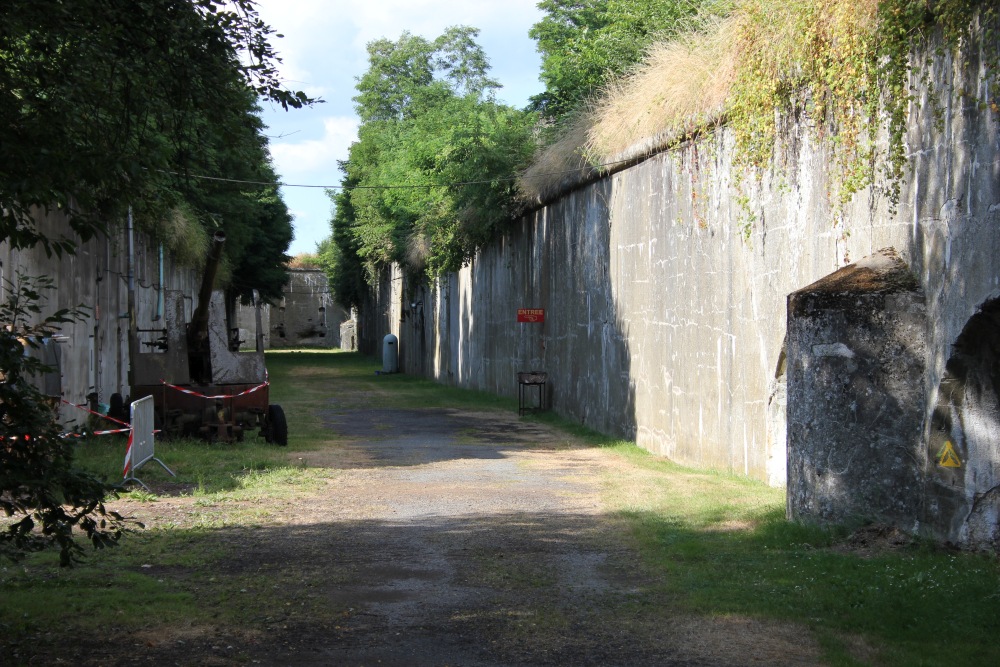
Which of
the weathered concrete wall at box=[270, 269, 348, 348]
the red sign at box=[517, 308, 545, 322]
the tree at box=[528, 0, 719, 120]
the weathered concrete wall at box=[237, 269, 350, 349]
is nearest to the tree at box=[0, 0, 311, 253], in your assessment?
the tree at box=[528, 0, 719, 120]

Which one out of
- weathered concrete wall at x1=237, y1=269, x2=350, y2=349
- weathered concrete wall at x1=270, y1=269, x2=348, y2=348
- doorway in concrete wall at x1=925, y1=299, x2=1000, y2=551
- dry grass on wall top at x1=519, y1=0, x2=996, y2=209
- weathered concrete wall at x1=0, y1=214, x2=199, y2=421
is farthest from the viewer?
weathered concrete wall at x1=270, y1=269, x2=348, y2=348

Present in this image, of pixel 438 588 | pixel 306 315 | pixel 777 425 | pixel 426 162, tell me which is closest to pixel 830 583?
pixel 438 588

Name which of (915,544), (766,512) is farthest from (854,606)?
(766,512)

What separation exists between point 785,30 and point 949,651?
5.95m

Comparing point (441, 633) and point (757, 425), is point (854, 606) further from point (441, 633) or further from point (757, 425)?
point (757, 425)

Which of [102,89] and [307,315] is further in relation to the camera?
[307,315]

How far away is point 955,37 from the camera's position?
7.15 m

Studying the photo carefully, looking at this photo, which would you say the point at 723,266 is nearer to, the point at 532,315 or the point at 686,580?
the point at 686,580

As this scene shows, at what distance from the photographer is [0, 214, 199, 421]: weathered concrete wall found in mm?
14930

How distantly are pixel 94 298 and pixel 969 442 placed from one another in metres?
15.1

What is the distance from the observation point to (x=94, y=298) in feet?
60.0

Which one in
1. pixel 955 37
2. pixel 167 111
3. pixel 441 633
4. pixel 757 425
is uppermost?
pixel 955 37

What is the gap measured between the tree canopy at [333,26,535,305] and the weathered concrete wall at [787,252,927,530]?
14.9m

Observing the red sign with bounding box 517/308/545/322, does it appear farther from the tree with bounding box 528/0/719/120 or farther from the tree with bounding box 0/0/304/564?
the tree with bounding box 0/0/304/564
